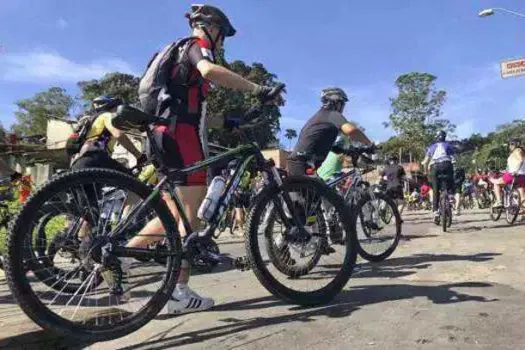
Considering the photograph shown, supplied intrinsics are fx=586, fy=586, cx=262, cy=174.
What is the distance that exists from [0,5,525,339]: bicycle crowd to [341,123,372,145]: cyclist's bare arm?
176 cm

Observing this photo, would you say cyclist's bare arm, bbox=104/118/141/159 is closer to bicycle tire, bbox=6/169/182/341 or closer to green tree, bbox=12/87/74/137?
bicycle tire, bbox=6/169/182/341

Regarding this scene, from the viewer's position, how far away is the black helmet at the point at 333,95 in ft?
20.3

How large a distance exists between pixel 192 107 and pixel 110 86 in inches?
2444

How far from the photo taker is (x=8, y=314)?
4043mm

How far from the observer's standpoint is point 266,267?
3.72 meters

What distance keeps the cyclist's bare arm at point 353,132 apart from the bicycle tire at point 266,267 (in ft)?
6.44

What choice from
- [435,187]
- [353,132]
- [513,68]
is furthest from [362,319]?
[513,68]

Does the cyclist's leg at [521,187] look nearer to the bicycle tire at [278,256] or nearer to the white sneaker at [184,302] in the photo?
the bicycle tire at [278,256]

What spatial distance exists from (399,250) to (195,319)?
391 cm

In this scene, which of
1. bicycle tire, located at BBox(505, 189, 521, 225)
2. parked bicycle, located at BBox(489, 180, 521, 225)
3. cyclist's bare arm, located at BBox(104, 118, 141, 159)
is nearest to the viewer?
cyclist's bare arm, located at BBox(104, 118, 141, 159)

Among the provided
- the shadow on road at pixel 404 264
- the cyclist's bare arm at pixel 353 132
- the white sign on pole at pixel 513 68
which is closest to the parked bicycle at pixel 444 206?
the shadow on road at pixel 404 264

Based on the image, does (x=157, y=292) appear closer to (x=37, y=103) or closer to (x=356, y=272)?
(x=356, y=272)

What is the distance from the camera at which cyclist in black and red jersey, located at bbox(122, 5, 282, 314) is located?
12.4 feet

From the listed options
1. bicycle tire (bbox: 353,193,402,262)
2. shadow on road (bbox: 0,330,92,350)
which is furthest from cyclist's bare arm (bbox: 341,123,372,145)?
shadow on road (bbox: 0,330,92,350)
